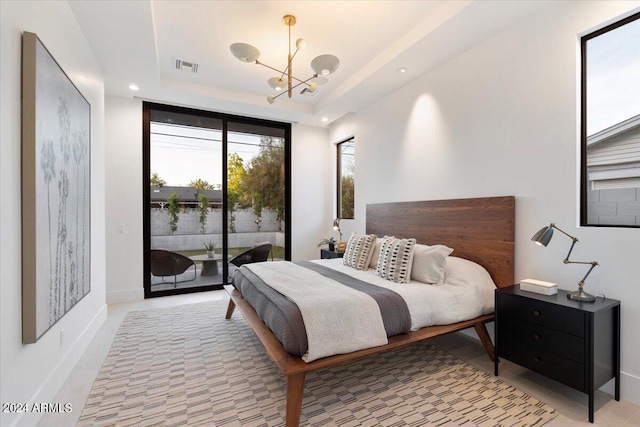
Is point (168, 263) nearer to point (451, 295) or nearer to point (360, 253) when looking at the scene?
point (360, 253)

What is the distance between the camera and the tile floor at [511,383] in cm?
182

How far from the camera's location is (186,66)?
373 centimetres

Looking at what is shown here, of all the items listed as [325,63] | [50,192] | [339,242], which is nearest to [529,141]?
[325,63]

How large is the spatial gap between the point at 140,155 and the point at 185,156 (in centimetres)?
62

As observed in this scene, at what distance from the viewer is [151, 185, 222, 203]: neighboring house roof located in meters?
4.59

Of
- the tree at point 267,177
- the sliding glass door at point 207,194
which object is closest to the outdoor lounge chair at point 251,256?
the sliding glass door at point 207,194

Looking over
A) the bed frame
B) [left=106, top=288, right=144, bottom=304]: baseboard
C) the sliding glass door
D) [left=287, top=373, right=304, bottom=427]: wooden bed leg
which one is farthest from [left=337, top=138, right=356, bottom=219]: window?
[left=287, top=373, right=304, bottom=427]: wooden bed leg

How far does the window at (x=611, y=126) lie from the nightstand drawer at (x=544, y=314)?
78 centimetres

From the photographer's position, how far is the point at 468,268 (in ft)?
9.01

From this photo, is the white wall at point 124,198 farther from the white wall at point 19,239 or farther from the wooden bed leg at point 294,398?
the wooden bed leg at point 294,398

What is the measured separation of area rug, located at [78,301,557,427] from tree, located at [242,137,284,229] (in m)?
2.85

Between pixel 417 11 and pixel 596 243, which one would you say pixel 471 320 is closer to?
pixel 596 243

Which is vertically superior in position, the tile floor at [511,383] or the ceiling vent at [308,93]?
the ceiling vent at [308,93]

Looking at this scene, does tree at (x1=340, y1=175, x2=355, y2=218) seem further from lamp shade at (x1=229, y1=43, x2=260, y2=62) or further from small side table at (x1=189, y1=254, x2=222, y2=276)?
lamp shade at (x1=229, y1=43, x2=260, y2=62)
